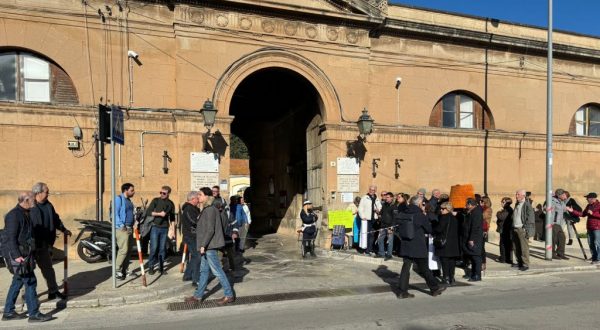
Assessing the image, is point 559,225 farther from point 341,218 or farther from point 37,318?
point 37,318

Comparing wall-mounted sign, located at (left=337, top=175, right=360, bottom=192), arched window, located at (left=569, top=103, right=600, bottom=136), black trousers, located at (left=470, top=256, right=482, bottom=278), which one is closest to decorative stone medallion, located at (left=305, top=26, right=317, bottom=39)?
wall-mounted sign, located at (left=337, top=175, right=360, bottom=192)

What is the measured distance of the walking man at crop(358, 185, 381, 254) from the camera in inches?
478

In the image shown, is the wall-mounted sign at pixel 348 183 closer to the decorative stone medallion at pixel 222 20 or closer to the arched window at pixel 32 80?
the decorative stone medallion at pixel 222 20

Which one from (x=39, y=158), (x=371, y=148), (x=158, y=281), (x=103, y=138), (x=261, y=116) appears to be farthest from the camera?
(x=261, y=116)

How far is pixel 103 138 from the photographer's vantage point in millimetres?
8234

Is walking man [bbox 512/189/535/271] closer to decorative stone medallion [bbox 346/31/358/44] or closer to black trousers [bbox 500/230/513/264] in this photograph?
black trousers [bbox 500/230/513/264]

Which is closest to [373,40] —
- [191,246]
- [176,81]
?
[176,81]

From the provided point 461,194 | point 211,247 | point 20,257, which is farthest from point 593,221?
point 20,257

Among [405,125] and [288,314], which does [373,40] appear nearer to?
[405,125]

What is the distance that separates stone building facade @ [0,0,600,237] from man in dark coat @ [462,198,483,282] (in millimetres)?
4928

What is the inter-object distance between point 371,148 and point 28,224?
10.0m

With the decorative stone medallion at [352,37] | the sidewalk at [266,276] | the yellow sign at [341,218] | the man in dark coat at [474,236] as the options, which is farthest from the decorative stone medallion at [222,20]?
the man in dark coat at [474,236]

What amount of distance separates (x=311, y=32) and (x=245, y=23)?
2.02 m

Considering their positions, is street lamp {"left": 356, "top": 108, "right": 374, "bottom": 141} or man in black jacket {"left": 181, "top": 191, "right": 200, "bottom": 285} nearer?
man in black jacket {"left": 181, "top": 191, "right": 200, "bottom": 285}
